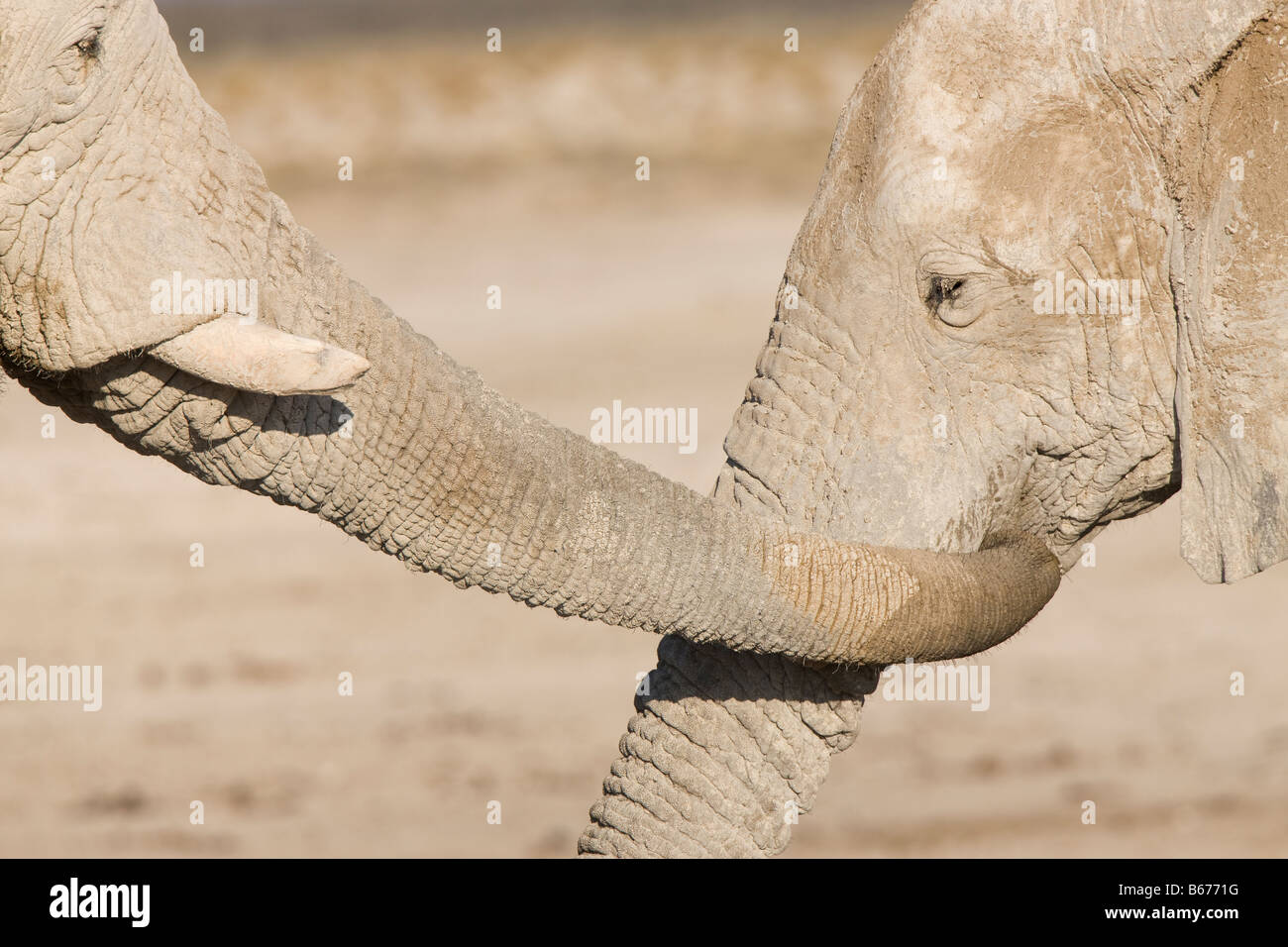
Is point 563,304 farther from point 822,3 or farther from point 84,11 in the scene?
point 84,11

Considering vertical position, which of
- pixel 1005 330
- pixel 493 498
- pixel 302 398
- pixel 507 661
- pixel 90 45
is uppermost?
pixel 90 45

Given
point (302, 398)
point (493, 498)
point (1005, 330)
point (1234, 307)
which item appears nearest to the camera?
point (302, 398)

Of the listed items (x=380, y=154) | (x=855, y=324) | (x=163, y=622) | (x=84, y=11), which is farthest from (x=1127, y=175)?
(x=380, y=154)

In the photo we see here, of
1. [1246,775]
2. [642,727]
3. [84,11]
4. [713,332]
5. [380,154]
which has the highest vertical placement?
[380,154]

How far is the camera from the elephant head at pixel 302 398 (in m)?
2.15

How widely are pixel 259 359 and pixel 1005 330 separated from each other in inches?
67.6

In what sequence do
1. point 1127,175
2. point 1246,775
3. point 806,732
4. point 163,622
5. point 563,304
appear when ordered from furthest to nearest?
point 563,304 → point 163,622 → point 1246,775 → point 806,732 → point 1127,175

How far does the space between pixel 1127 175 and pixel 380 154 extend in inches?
575

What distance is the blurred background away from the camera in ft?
22.8

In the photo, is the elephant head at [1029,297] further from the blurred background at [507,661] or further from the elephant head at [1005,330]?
the blurred background at [507,661]

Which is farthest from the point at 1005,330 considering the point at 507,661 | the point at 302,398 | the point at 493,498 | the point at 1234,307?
the point at 507,661

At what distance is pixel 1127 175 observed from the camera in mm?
3279

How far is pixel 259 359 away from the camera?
2.18 m

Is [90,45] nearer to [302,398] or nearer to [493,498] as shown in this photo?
[302,398]
